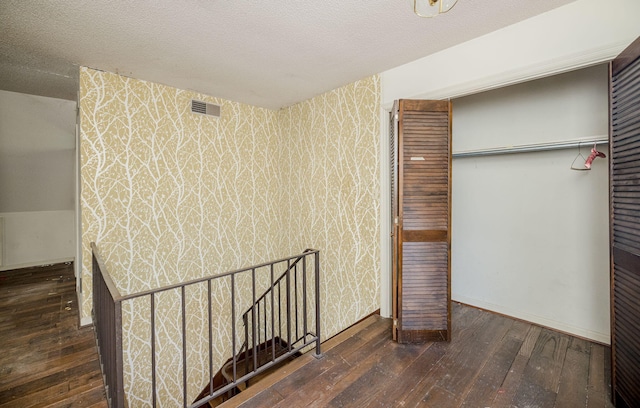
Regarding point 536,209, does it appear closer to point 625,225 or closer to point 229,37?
point 625,225

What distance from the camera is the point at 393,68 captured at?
2557 mm

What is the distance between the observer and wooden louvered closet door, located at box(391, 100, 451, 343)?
207cm

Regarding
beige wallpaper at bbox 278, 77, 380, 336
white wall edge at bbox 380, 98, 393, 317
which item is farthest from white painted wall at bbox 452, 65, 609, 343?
beige wallpaper at bbox 278, 77, 380, 336

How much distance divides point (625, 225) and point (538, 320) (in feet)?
4.81

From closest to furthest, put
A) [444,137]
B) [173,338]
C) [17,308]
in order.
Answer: [444,137], [17,308], [173,338]

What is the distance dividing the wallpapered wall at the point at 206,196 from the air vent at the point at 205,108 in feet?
0.20

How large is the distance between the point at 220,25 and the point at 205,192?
72.5 inches

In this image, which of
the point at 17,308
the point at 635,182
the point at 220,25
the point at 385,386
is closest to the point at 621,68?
the point at 635,182

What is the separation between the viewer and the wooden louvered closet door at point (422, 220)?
2.07 meters

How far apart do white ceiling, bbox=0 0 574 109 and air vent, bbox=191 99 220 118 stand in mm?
284

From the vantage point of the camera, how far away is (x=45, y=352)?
6.73 ft

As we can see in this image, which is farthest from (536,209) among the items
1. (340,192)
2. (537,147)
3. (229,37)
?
(229,37)

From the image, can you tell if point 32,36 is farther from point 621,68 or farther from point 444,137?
point 621,68

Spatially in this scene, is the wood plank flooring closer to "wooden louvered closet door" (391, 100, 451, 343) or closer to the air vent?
"wooden louvered closet door" (391, 100, 451, 343)
